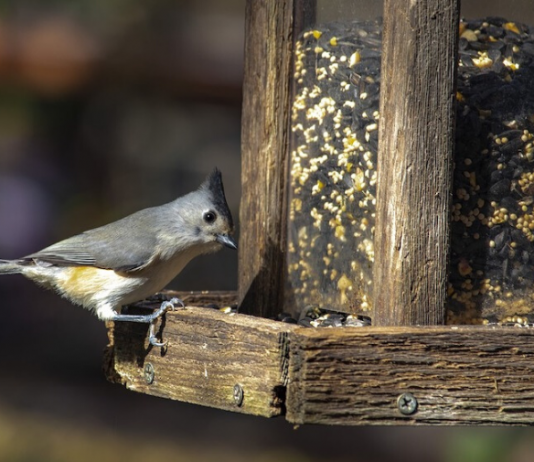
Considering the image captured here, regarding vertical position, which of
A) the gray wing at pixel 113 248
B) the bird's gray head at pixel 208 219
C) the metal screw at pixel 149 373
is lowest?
the metal screw at pixel 149 373

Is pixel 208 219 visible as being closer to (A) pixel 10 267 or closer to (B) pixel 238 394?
(A) pixel 10 267

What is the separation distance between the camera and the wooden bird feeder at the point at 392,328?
2.83 metres

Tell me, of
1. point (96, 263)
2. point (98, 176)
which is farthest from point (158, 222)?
point (98, 176)

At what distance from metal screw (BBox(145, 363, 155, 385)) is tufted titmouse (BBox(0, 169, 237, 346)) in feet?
1.46

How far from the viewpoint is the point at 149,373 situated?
3.50 m

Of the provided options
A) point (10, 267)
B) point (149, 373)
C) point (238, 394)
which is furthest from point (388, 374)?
point (10, 267)

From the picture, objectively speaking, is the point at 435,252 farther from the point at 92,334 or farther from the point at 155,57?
the point at 92,334

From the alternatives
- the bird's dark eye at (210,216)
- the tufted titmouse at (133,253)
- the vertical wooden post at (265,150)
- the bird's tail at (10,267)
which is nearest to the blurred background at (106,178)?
the bird's tail at (10,267)

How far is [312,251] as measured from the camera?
3801mm

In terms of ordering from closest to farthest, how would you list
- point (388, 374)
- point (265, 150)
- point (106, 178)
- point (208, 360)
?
point (388, 374) → point (208, 360) → point (265, 150) → point (106, 178)

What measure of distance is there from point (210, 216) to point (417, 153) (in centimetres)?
137

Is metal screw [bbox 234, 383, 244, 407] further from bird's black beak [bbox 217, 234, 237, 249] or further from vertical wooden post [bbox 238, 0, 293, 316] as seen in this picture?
bird's black beak [bbox 217, 234, 237, 249]

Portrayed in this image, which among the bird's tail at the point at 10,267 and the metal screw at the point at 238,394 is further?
the bird's tail at the point at 10,267

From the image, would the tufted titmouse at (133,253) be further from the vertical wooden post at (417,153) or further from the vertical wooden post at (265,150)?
the vertical wooden post at (417,153)
